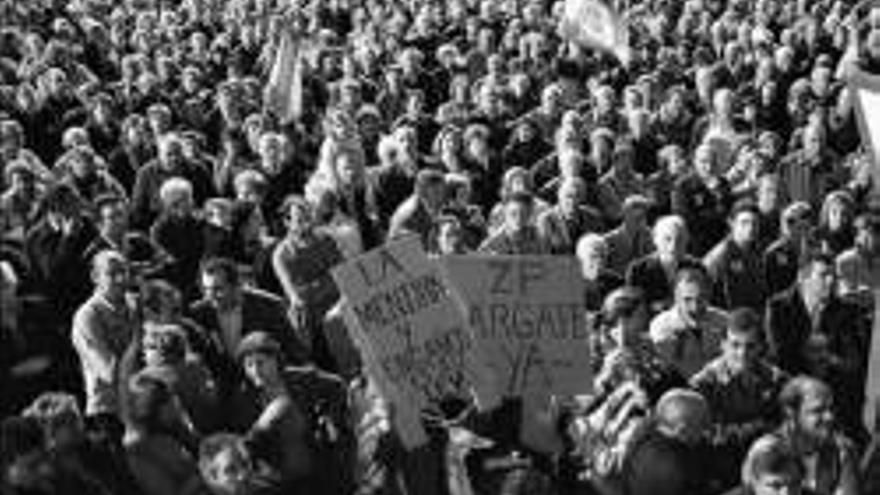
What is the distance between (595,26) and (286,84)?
4217mm

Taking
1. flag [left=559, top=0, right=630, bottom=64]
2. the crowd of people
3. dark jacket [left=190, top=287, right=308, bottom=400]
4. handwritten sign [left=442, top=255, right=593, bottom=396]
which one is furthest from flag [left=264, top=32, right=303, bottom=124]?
handwritten sign [left=442, top=255, right=593, bottom=396]

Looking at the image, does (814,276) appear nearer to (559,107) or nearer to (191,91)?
(559,107)

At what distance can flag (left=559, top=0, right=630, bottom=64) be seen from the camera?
67.6 feet

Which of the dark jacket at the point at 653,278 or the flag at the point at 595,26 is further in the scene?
the flag at the point at 595,26

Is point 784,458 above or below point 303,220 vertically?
below

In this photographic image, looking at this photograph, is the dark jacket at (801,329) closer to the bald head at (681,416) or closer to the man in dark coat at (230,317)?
the bald head at (681,416)

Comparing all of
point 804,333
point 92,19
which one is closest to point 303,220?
point 804,333

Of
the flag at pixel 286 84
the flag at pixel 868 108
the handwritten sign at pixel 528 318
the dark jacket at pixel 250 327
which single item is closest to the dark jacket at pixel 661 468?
the handwritten sign at pixel 528 318

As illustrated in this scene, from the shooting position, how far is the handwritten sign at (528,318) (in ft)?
30.1

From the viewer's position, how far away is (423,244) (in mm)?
12570

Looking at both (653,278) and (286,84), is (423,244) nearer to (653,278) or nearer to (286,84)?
(653,278)

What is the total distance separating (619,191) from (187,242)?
3176 mm

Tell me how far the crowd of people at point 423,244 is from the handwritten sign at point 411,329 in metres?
0.12

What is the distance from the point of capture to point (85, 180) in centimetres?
1344
